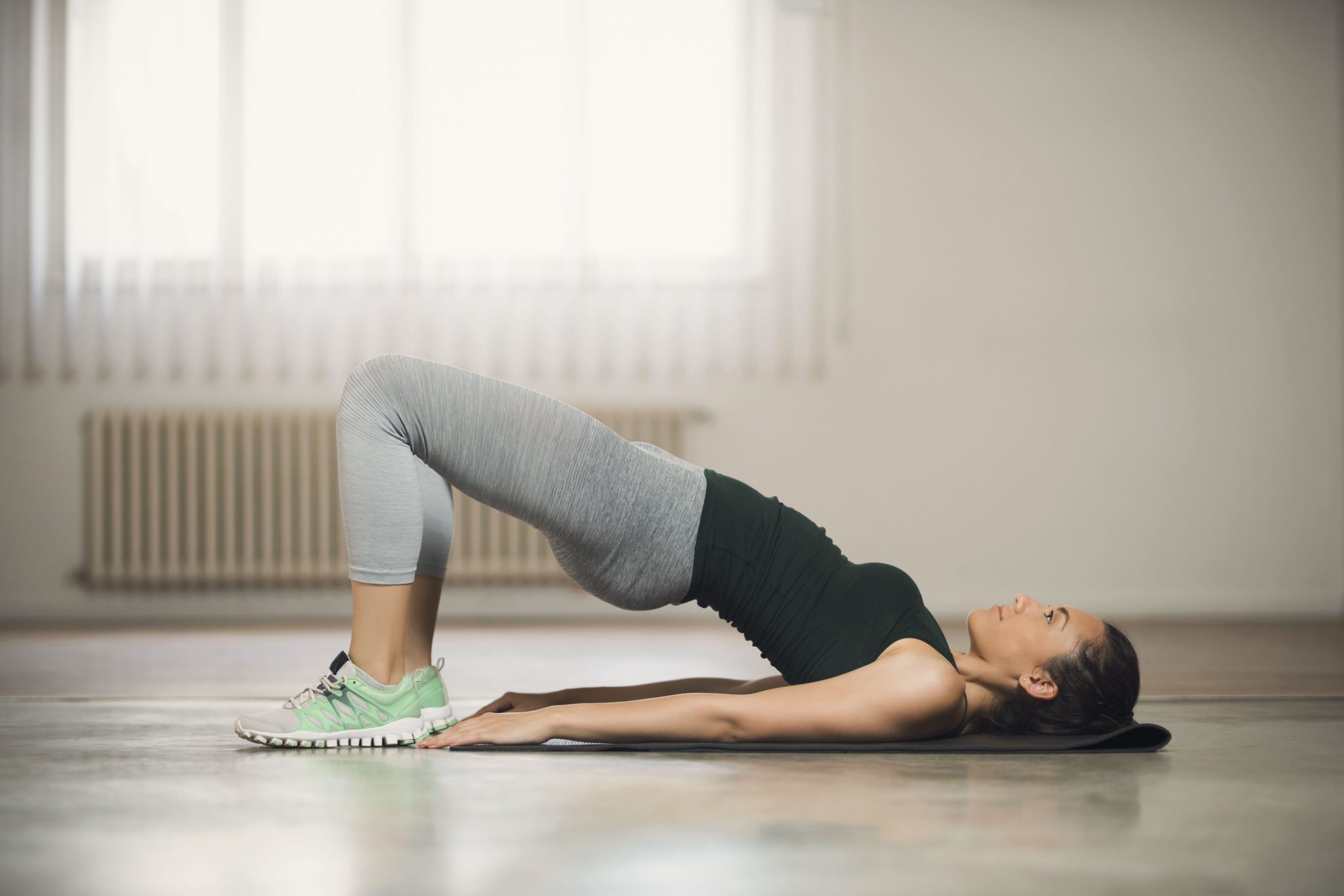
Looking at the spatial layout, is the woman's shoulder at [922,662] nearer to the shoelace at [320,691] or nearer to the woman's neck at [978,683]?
the woman's neck at [978,683]

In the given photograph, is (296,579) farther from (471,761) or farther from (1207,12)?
(1207,12)

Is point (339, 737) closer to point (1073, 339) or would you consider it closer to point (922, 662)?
point (922, 662)

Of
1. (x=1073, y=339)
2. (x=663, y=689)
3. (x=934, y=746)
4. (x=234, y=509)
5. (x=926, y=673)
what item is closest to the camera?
(x=926, y=673)

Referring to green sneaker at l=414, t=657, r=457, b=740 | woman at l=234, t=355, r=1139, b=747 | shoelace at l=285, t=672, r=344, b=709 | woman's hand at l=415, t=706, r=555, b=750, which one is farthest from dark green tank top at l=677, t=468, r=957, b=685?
shoelace at l=285, t=672, r=344, b=709

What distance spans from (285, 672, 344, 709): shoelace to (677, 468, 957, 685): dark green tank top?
0.49 meters

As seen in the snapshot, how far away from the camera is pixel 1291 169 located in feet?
15.0

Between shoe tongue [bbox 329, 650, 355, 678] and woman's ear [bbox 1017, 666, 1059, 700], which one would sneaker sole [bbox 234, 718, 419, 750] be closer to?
shoe tongue [bbox 329, 650, 355, 678]

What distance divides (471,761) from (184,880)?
51 centimetres

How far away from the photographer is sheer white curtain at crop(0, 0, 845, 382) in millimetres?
4367

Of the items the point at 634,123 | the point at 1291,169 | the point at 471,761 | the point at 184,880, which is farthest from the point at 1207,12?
the point at 184,880

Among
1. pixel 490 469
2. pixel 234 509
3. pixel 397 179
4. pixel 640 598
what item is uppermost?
pixel 397 179

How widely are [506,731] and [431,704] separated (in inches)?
6.7

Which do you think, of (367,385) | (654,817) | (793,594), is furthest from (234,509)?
(654,817)

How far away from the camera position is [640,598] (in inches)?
61.3
